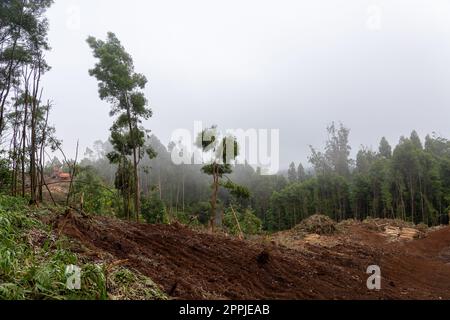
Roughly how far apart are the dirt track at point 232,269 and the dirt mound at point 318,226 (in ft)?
18.3

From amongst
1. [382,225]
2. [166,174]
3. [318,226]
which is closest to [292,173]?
[166,174]

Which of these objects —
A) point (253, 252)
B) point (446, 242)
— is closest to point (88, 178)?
point (253, 252)

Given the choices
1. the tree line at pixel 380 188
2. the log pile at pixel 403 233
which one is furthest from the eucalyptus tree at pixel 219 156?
the tree line at pixel 380 188

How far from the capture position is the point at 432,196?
24.8 meters

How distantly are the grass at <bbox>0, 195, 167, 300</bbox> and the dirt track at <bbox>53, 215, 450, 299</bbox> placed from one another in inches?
11.5

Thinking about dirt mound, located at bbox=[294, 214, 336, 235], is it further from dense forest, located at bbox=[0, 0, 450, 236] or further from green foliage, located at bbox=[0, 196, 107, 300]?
green foliage, located at bbox=[0, 196, 107, 300]

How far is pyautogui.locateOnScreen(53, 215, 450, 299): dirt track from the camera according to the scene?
368 centimetres

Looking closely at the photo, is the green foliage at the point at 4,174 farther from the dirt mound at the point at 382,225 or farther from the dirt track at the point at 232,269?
the dirt mound at the point at 382,225

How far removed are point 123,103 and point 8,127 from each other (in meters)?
3.22

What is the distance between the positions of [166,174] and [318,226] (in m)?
22.8

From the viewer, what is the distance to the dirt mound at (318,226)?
42.4 feet
